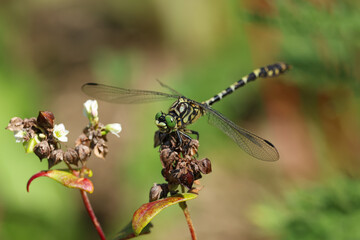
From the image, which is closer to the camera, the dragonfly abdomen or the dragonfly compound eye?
the dragonfly compound eye

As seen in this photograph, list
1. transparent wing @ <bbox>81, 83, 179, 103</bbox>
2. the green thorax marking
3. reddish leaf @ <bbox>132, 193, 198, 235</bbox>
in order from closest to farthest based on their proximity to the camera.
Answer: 1. reddish leaf @ <bbox>132, 193, 198, 235</bbox>
2. the green thorax marking
3. transparent wing @ <bbox>81, 83, 179, 103</bbox>

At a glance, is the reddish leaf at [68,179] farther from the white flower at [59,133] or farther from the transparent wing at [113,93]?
the transparent wing at [113,93]

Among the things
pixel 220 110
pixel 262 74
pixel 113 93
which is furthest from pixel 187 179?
pixel 220 110

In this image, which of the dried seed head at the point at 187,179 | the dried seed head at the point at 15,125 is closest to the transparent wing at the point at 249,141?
the dried seed head at the point at 187,179

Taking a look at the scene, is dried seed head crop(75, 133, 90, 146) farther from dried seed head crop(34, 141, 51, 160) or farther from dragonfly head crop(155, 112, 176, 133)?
dragonfly head crop(155, 112, 176, 133)

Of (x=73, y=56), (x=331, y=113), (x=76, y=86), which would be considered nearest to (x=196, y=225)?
(x=331, y=113)

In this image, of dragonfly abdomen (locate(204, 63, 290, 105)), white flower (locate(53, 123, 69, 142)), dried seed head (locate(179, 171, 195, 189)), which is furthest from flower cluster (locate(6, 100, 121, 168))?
dragonfly abdomen (locate(204, 63, 290, 105))

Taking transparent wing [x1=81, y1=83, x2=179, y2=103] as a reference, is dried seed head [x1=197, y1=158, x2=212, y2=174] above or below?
below

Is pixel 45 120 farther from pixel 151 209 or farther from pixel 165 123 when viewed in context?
pixel 165 123
